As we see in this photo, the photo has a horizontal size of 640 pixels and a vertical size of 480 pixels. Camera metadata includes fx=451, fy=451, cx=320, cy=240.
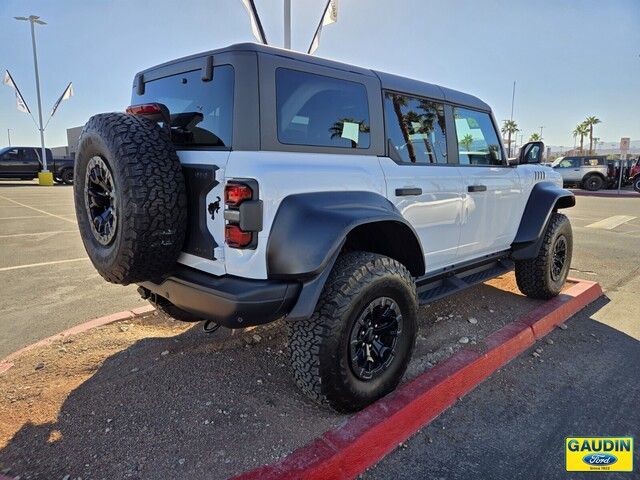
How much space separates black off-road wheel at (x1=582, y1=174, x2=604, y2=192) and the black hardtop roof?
22.2m

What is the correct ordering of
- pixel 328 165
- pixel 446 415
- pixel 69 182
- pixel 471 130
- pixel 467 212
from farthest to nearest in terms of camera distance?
pixel 69 182
pixel 471 130
pixel 467 212
pixel 446 415
pixel 328 165

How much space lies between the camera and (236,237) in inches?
89.4

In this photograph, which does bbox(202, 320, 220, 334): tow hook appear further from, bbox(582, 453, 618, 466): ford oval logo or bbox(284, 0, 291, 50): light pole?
bbox(284, 0, 291, 50): light pole

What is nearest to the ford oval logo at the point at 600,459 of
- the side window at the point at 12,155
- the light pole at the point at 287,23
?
the light pole at the point at 287,23

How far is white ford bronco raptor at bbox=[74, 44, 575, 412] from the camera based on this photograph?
226 centimetres

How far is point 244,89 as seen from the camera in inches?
91.7

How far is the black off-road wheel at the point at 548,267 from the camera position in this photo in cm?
437

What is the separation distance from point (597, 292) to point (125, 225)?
4.96 meters

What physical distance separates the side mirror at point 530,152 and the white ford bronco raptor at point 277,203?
1.59 metres

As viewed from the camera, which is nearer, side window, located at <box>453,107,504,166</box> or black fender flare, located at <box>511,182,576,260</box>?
side window, located at <box>453,107,504,166</box>

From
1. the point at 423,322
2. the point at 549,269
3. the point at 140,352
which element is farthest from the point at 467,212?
the point at 140,352

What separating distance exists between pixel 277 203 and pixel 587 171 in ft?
81.7

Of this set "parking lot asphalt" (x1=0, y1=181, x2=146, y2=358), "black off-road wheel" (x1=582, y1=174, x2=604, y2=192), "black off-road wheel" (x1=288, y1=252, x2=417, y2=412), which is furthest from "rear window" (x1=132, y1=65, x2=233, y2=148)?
"black off-road wheel" (x1=582, y1=174, x2=604, y2=192)

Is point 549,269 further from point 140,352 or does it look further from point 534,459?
point 140,352
